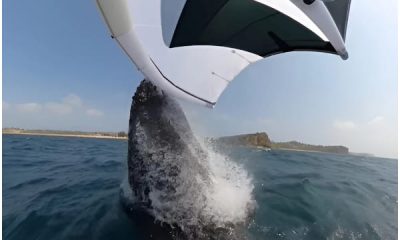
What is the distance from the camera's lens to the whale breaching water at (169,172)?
4.58 meters

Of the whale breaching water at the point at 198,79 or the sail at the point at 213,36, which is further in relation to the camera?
the whale breaching water at the point at 198,79

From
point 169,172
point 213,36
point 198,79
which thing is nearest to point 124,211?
point 169,172

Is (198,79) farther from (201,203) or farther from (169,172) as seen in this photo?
(201,203)

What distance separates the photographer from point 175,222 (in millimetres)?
4527

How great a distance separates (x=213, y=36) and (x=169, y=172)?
7.27ft

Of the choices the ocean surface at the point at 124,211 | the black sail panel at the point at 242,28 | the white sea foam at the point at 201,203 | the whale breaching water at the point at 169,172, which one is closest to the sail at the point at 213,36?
the black sail panel at the point at 242,28

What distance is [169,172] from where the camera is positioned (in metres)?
4.61

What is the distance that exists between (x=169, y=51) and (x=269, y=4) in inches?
58.1

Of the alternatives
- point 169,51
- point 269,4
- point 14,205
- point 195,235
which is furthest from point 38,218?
point 269,4

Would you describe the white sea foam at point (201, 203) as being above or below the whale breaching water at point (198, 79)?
below

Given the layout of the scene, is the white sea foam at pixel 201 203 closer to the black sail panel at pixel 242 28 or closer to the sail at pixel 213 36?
the sail at pixel 213 36

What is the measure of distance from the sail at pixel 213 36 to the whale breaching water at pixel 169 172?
0.71 meters

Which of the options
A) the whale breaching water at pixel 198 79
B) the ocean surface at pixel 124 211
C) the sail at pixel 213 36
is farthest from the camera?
the ocean surface at pixel 124 211

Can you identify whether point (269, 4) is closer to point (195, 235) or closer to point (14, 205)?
point (195, 235)
